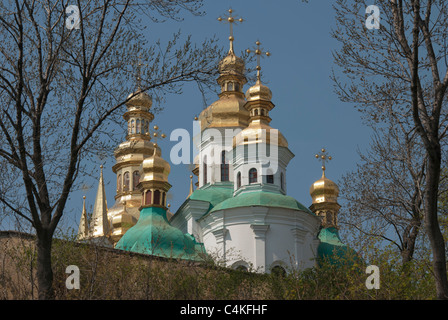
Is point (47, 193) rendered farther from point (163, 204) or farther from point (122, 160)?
point (122, 160)

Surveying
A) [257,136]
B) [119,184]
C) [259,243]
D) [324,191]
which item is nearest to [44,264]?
[259,243]

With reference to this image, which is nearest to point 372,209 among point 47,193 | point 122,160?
point 47,193

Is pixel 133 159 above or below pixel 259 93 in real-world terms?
below

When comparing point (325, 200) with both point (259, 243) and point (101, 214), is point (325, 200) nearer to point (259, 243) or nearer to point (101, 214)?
point (259, 243)

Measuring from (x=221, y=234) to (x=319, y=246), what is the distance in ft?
14.8

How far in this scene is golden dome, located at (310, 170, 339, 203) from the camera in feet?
106

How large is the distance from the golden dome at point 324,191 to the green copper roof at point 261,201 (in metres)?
4.19

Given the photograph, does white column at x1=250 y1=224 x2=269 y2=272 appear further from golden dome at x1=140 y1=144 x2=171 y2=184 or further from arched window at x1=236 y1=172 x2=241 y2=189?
golden dome at x1=140 y1=144 x2=171 y2=184

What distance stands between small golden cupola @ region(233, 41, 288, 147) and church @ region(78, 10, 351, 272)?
0.12 feet

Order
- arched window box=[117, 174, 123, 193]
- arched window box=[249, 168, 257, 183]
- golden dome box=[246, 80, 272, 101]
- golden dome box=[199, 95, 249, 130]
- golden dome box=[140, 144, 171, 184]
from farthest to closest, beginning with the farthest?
arched window box=[117, 174, 123, 193] < golden dome box=[199, 95, 249, 130] < golden dome box=[246, 80, 272, 101] < golden dome box=[140, 144, 171, 184] < arched window box=[249, 168, 257, 183]

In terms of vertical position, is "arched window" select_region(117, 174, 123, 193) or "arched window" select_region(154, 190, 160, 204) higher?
"arched window" select_region(117, 174, 123, 193)

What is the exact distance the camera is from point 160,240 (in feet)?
86.6

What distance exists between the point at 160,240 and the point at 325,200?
27.8 ft

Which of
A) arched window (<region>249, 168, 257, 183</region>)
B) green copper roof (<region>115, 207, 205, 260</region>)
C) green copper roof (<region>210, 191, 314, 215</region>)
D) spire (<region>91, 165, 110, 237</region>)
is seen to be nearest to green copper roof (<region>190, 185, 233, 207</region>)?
arched window (<region>249, 168, 257, 183</region>)
